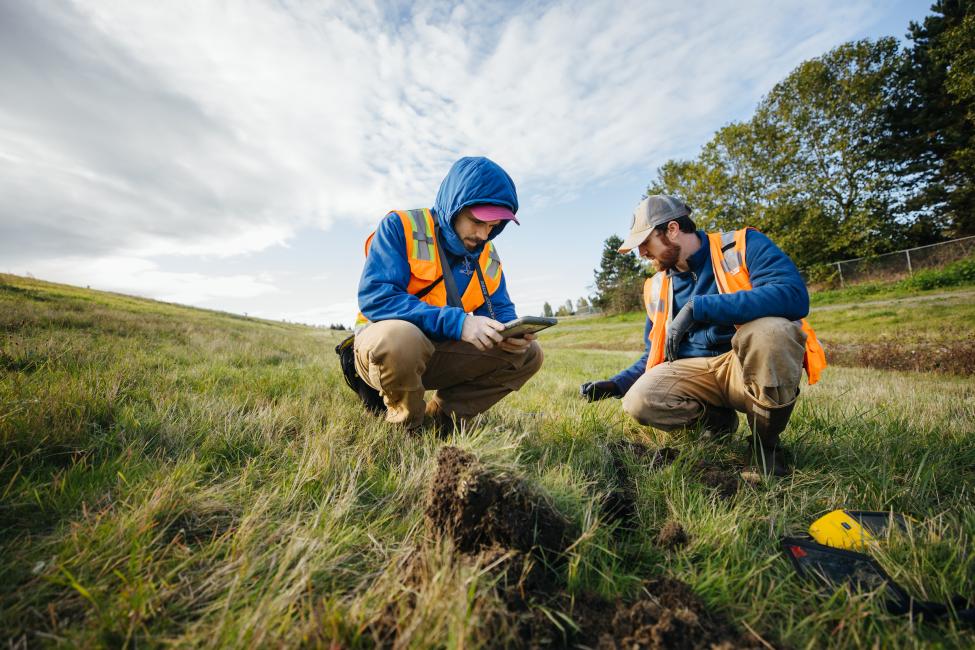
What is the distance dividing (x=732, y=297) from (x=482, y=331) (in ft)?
5.67

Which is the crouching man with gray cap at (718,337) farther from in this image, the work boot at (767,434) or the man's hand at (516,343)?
the man's hand at (516,343)

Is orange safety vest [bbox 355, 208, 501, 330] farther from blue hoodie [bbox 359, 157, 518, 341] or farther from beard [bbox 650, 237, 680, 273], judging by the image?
beard [bbox 650, 237, 680, 273]

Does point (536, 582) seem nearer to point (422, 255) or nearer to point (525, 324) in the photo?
point (525, 324)

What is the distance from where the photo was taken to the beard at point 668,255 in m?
3.14

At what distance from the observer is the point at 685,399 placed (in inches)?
118

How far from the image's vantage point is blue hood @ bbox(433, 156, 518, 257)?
2930 mm

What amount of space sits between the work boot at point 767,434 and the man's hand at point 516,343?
1546mm

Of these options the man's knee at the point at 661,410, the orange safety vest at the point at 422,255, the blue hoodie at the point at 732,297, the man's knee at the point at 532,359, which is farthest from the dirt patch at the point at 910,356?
the orange safety vest at the point at 422,255

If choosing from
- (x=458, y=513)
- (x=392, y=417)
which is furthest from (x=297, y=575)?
(x=392, y=417)

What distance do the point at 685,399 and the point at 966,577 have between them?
1683mm

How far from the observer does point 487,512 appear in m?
1.36

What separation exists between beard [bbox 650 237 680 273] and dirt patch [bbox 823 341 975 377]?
23.2ft

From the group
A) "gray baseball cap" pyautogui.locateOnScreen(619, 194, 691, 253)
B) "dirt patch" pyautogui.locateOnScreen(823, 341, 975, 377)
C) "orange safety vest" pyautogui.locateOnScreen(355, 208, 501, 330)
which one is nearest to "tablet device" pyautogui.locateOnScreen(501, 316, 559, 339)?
"orange safety vest" pyautogui.locateOnScreen(355, 208, 501, 330)

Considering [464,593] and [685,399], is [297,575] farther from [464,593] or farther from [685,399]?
[685,399]
